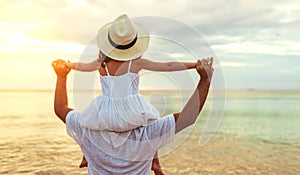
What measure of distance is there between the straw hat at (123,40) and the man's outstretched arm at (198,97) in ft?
0.87

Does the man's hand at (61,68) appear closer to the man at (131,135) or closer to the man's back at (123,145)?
the man at (131,135)

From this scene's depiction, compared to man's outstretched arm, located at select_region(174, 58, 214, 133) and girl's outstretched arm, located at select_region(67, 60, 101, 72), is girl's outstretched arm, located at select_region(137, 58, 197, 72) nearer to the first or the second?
man's outstretched arm, located at select_region(174, 58, 214, 133)

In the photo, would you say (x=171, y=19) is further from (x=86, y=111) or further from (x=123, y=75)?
(x=86, y=111)

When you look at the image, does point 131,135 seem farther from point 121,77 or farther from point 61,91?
point 61,91

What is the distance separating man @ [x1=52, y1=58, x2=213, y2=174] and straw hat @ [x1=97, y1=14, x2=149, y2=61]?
0.71 feet

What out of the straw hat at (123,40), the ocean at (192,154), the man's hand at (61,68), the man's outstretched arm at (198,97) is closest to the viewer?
the man's outstretched arm at (198,97)

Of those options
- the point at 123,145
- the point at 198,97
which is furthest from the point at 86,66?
the point at 198,97

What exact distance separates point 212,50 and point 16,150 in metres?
8.10

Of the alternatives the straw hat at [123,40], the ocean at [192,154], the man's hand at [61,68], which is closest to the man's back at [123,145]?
the man's hand at [61,68]

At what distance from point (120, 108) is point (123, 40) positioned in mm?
280

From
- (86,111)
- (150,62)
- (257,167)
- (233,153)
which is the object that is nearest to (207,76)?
(150,62)

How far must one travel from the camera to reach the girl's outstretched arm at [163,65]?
1581 millimetres

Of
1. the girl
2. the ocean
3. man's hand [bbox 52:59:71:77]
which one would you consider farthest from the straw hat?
the ocean

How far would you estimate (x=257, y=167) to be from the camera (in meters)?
7.70
